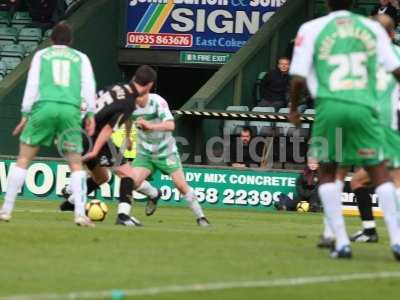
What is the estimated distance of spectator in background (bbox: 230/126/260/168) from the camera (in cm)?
2688

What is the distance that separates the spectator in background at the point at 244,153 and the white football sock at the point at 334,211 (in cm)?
1504

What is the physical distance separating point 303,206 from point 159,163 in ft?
27.0

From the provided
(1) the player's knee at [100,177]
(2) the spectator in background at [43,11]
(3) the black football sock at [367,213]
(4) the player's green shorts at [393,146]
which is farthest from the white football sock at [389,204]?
(2) the spectator in background at [43,11]

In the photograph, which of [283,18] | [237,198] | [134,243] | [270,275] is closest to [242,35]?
[283,18]

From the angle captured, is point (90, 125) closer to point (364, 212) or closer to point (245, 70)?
point (364, 212)

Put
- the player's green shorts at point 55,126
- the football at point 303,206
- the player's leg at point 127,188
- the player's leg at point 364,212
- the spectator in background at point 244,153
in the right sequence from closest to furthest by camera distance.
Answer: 1. the player's leg at point 364,212
2. the player's green shorts at point 55,126
3. the player's leg at point 127,188
4. the football at point 303,206
5. the spectator in background at point 244,153

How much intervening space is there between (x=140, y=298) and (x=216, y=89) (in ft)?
66.1

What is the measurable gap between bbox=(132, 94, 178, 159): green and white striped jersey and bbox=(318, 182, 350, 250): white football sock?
17.6 feet

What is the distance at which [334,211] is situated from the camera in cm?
1153

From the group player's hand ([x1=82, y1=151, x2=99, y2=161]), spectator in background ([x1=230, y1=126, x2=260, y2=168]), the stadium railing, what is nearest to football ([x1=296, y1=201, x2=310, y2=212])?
spectator in background ([x1=230, y1=126, x2=260, y2=168])

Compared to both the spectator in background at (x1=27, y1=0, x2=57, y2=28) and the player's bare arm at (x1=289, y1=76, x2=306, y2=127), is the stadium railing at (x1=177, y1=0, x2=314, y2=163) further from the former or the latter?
the player's bare arm at (x1=289, y1=76, x2=306, y2=127)

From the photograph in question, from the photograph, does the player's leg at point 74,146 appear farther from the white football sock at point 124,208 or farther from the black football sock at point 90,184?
the black football sock at point 90,184

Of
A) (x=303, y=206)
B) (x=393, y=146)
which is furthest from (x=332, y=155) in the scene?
(x=303, y=206)

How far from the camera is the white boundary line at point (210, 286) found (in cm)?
863
